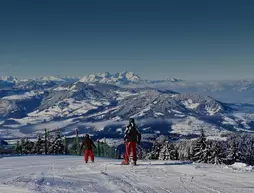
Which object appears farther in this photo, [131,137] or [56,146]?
[56,146]

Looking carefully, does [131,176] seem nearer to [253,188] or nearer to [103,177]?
[103,177]

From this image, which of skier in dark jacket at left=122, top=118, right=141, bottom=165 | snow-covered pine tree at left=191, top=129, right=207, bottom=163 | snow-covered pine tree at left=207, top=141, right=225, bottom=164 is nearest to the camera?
skier in dark jacket at left=122, top=118, right=141, bottom=165

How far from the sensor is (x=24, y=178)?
14.3 metres

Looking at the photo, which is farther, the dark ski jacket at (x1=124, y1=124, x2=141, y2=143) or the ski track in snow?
the dark ski jacket at (x1=124, y1=124, x2=141, y2=143)

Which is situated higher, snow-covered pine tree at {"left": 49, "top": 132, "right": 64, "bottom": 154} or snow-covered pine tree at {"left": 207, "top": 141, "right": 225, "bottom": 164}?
Result: snow-covered pine tree at {"left": 49, "top": 132, "right": 64, "bottom": 154}

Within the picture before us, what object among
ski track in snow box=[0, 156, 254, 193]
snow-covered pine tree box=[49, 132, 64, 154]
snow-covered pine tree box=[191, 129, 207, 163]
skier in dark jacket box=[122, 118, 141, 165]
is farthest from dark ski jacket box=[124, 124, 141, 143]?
snow-covered pine tree box=[49, 132, 64, 154]

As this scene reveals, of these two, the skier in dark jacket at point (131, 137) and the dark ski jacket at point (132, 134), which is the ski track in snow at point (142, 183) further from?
the dark ski jacket at point (132, 134)

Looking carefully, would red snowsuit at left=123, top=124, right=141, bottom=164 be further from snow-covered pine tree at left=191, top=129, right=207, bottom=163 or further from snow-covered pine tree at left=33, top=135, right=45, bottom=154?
snow-covered pine tree at left=33, top=135, right=45, bottom=154

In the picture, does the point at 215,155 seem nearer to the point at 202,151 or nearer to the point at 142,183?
the point at 202,151

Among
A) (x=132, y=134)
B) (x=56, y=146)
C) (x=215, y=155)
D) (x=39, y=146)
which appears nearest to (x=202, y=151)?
(x=215, y=155)

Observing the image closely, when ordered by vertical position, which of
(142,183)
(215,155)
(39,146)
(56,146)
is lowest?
(215,155)

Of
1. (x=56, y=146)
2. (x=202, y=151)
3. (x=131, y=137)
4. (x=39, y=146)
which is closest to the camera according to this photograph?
(x=131, y=137)

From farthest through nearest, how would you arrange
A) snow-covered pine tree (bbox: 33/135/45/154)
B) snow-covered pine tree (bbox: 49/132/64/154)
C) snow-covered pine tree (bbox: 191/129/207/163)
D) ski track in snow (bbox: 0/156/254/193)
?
snow-covered pine tree (bbox: 33/135/45/154)
snow-covered pine tree (bbox: 49/132/64/154)
snow-covered pine tree (bbox: 191/129/207/163)
ski track in snow (bbox: 0/156/254/193)

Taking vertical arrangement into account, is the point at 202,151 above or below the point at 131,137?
below
